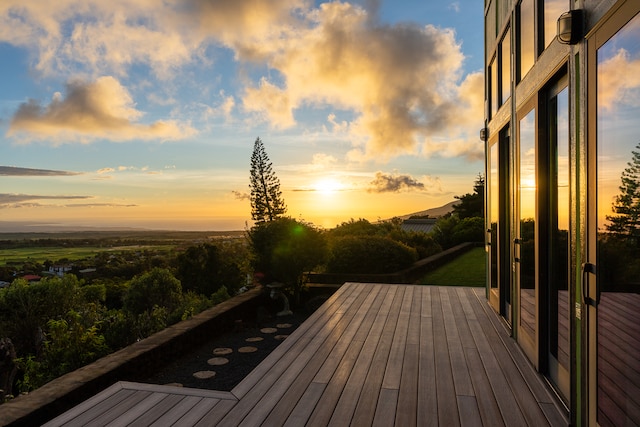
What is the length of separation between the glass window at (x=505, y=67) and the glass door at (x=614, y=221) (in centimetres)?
240

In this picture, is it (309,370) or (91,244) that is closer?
(309,370)

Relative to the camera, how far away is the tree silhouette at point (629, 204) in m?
1.47

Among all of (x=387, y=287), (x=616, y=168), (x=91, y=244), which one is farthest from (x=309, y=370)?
(x=91, y=244)

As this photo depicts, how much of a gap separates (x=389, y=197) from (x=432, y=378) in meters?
15.3

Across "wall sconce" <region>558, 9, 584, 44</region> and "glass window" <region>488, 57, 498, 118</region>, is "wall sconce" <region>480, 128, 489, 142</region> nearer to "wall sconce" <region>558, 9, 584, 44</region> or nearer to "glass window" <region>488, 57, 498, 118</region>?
"glass window" <region>488, 57, 498, 118</region>

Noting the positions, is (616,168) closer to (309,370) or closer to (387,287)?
(309,370)

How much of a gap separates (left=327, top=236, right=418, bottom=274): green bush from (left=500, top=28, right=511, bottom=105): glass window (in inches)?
201

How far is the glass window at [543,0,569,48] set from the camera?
2459 millimetres

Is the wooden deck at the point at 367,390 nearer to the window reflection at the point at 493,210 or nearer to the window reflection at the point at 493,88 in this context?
the window reflection at the point at 493,210

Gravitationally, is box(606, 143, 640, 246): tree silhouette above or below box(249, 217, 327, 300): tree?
above

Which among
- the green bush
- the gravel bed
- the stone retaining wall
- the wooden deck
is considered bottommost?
the gravel bed

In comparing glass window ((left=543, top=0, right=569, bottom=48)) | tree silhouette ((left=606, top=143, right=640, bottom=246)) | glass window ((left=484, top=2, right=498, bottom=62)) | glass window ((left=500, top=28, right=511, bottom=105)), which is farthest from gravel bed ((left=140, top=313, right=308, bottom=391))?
glass window ((left=484, top=2, right=498, bottom=62))

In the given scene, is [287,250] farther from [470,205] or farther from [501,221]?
[470,205]

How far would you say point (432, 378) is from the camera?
9.27 feet
